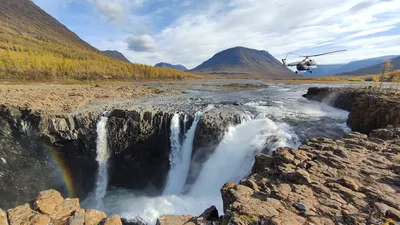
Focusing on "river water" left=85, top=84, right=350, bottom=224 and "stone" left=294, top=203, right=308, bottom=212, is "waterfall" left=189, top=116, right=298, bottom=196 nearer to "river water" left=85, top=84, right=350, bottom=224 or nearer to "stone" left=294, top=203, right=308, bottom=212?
"river water" left=85, top=84, right=350, bottom=224

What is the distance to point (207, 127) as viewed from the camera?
21750 millimetres

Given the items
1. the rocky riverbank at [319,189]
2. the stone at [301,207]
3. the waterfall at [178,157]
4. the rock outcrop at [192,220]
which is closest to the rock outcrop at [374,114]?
the rocky riverbank at [319,189]

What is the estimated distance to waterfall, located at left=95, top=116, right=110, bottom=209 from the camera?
2302 cm

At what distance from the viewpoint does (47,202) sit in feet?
28.4

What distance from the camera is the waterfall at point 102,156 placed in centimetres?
2302

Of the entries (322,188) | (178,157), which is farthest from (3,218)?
(178,157)

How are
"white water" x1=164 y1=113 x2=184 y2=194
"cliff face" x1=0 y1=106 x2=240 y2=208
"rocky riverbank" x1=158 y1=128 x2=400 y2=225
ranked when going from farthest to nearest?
1. "white water" x1=164 y1=113 x2=184 y2=194
2. "cliff face" x1=0 y1=106 x2=240 y2=208
3. "rocky riverbank" x1=158 y1=128 x2=400 y2=225

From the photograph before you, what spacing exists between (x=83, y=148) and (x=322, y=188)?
22091 millimetres

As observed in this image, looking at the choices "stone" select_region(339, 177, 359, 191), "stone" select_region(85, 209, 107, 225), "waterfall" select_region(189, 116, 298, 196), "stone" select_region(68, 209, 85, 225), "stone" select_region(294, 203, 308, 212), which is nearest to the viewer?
"stone" select_region(294, 203, 308, 212)

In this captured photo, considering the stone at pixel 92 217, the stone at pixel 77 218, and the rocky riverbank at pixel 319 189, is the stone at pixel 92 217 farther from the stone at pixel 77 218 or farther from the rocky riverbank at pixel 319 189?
the rocky riverbank at pixel 319 189

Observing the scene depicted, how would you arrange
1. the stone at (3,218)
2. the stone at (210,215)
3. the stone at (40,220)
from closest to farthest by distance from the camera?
the stone at (3,218) < the stone at (40,220) < the stone at (210,215)

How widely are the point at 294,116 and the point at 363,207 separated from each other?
63.8 feet

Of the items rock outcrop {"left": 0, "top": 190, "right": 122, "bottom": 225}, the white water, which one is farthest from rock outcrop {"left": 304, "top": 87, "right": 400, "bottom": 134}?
rock outcrop {"left": 0, "top": 190, "right": 122, "bottom": 225}

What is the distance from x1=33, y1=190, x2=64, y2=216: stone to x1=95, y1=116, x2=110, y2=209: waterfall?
14326 mm
